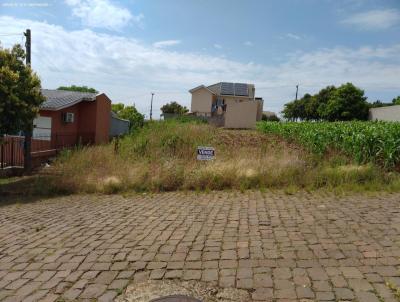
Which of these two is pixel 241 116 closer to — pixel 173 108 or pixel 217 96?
pixel 217 96

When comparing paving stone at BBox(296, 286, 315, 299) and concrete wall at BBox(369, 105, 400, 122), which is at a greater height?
concrete wall at BBox(369, 105, 400, 122)

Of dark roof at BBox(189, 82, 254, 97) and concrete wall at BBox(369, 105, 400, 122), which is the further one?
dark roof at BBox(189, 82, 254, 97)

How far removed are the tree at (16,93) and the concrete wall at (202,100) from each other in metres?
48.2


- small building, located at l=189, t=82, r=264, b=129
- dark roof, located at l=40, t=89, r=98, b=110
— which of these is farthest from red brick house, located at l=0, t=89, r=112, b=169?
small building, located at l=189, t=82, r=264, b=129

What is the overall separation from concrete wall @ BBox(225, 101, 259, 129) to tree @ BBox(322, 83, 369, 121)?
16591 mm

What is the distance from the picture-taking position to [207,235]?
5297 millimetres

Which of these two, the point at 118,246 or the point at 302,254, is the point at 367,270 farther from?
the point at 118,246

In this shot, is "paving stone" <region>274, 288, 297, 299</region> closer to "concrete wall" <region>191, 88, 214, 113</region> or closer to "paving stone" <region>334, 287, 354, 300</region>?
"paving stone" <region>334, 287, 354, 300</region>

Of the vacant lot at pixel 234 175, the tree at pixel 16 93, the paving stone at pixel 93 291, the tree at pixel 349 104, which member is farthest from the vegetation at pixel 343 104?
the paving stone at pixel 93 291

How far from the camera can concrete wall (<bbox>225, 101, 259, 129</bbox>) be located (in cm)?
3941

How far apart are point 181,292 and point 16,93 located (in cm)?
1041

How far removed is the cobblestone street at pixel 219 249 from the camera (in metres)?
3.73

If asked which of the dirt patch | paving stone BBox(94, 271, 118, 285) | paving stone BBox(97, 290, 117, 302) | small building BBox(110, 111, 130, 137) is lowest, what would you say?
paving stone BBox(97, 290, 117, 302)

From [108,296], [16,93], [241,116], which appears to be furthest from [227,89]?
[108,296]
